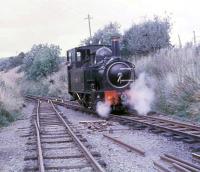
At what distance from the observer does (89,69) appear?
19297mm

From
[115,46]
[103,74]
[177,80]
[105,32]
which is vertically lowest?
[177,80]

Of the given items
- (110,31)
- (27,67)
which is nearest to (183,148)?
(110,31)

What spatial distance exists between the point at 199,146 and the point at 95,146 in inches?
93.0

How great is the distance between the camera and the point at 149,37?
31.9m

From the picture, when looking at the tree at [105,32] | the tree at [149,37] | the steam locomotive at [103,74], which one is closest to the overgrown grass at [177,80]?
the steam locomotive at [103,74]

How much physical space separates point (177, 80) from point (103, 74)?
2967mm

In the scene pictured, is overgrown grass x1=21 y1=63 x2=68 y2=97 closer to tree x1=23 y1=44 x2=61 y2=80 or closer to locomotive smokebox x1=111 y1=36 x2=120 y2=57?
tree x1=23 y1=44 x2=61 y2=80

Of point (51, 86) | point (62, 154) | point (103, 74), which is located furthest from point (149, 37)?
point (62, 154)

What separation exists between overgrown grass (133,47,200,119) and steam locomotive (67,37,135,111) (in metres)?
1.69

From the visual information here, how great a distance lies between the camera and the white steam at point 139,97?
1817cm

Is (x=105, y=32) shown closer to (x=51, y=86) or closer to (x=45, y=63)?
(x=51, y=86)

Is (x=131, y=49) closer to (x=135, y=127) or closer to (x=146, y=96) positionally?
(x=146, y=96)

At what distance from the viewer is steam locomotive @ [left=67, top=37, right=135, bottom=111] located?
17.9 m

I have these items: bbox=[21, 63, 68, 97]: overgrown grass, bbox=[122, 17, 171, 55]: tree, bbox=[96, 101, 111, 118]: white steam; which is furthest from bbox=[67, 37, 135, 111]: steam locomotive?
bbox=[21, 63, 68, 97]: overgrown grass
